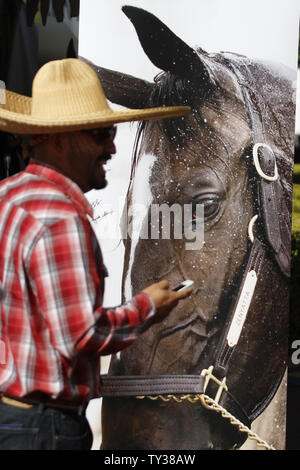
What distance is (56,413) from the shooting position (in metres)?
1.98

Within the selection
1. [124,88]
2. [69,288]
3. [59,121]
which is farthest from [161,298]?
[124,88]

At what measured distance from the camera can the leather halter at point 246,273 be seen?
10.0 feet

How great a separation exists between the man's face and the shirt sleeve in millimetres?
297

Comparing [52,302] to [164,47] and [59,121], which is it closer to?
[59,121]

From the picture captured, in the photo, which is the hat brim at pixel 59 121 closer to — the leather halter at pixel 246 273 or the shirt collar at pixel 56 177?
the shirt collar at pixel 56 177

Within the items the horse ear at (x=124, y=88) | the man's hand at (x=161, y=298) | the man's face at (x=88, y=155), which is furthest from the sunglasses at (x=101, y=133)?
the horse ear at (x=124, y=88)

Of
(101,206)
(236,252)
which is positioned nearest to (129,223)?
(101,206)

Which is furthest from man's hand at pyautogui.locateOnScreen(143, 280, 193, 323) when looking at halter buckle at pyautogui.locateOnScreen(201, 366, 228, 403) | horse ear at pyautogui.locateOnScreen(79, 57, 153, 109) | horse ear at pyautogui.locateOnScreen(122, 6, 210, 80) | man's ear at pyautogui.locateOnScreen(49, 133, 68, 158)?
horse ear at pyautogui.locateOnScreen(122, 6, 210, 80)

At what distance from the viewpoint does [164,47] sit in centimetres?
298

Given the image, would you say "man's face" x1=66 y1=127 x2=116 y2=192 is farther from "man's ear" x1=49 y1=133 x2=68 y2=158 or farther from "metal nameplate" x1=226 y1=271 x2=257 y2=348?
"metal nameplate" x1=226 y1=271 x2=257 y2=348

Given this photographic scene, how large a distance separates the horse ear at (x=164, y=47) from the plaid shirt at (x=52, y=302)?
3.86 ft

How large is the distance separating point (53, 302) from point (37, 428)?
1.28 feet

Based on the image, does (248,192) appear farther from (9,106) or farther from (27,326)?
(27,326)

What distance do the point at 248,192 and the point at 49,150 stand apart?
1204mm
